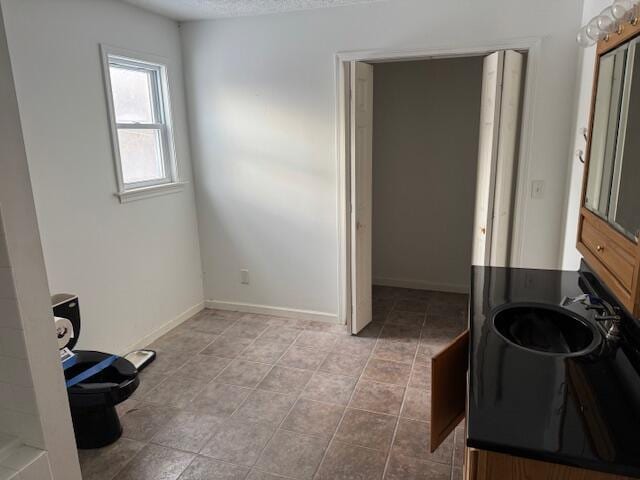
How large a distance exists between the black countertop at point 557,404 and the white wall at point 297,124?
1.75 metres

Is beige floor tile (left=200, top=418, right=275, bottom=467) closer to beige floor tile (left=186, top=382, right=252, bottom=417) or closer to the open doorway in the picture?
beige floor tile (left=186, top=382, right=252, bottom=417)

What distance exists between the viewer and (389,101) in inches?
167

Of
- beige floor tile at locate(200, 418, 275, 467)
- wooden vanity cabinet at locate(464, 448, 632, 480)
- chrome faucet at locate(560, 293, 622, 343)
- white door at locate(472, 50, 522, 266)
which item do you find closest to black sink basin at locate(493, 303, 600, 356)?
chrome faucet at locate(560, 293, 622, 343)

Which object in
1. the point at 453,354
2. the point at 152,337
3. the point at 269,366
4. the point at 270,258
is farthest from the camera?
the point at 270,258

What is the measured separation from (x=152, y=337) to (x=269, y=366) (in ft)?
3.39

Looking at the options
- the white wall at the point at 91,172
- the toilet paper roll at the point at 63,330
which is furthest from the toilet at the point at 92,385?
the white wall at the point at 91,172

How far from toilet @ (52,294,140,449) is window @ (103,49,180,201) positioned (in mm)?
968

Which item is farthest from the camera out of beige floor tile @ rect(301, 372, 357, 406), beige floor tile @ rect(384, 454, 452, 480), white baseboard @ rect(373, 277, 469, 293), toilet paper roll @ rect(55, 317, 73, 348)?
white baseboard @ rect(373, 277, 469, 293)

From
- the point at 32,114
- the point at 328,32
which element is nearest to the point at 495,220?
the point at 328,32

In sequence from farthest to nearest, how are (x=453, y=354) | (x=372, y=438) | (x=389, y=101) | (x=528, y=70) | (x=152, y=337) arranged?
(x=389, y=101) → (x=152, y=337) → (x=528, y=70) → (x=372, y=438) → (x=453, y=354)

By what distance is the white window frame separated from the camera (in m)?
2.92

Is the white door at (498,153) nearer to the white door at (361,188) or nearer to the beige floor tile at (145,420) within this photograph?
the white door at (361,188)

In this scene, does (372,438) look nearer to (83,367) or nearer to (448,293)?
(83,367)

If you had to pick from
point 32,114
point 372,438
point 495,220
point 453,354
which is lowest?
point 372,438
